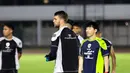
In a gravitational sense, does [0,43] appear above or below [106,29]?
above

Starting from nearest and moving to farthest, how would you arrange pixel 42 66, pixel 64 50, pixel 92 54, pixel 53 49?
pixel 92 54 < pixel 53 49 < pixel 64 50 < pixel 42 66

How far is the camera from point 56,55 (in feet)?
24.9

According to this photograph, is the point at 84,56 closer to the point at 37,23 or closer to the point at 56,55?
the point at 56,55

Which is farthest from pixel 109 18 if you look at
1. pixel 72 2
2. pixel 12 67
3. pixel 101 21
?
pixel 12 67

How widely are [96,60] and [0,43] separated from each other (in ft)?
9.17

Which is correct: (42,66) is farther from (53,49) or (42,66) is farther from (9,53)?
(53,49)

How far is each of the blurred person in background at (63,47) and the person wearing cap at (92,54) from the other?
322 mm

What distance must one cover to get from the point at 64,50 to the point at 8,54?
2140 mm

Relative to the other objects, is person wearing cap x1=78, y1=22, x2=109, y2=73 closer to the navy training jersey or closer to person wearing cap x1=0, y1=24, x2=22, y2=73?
the navy training jersey

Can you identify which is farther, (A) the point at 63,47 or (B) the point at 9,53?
(B) the point at 9,53

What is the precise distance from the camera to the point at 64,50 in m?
7.68

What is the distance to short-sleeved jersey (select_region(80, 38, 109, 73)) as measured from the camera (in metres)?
7.37

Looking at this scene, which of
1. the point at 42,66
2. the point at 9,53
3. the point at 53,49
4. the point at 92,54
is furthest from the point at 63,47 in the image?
the point at 42,66

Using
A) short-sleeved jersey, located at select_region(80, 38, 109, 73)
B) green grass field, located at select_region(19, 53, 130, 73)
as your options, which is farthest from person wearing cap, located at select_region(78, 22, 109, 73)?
green grass field, located at select_region(19, 53, 130, 73)
